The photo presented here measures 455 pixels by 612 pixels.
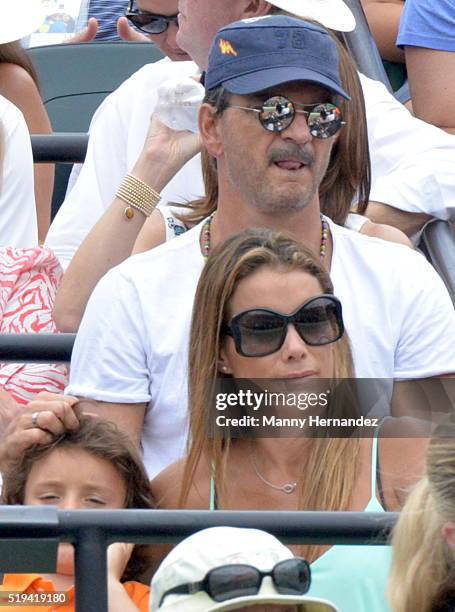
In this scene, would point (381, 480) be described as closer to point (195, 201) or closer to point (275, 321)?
point (275, 321)

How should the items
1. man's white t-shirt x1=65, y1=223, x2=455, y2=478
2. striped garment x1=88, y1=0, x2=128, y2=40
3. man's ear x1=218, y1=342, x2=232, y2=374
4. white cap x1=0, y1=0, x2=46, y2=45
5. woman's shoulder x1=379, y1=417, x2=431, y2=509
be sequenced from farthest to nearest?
1. striped garment x1=88, y1=0, x2=128, y2=40
2. white cap x1=0, y1=0, x2=46, y2=45
3. man's white t-shirt x1=65, y1=223, x2=455, y2=478
4. man's ear x1=218, y1=342, x2=232, y2=374
5. woman's shoulder x1=379, y1=417, x2=431, y2=509

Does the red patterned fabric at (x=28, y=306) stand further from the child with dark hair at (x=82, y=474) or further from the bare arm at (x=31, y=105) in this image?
the bare arm at (x=31, y=105)

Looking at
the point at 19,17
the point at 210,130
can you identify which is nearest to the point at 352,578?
the point at 210,130

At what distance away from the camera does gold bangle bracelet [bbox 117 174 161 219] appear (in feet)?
11.5

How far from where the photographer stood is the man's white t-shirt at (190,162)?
12.1ft

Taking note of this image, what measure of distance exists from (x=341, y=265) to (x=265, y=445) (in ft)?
1.72

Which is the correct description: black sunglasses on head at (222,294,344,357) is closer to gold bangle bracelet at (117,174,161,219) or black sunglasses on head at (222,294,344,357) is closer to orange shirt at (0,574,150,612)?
orange shirt at (0,574,150,612)

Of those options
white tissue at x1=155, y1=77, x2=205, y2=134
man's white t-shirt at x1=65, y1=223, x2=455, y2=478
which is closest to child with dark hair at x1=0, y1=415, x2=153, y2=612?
man's white t-shirt at x1=65, y1=223, x2=455, y2=478

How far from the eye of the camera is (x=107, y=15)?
555cm

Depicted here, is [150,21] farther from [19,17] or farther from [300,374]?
[300,374]

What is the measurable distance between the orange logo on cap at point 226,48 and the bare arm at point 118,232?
1.36ft

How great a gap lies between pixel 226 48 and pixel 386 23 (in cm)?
153

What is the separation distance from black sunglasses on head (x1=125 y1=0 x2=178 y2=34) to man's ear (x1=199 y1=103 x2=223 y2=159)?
2.49 feet

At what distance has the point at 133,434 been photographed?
9.49 ft
